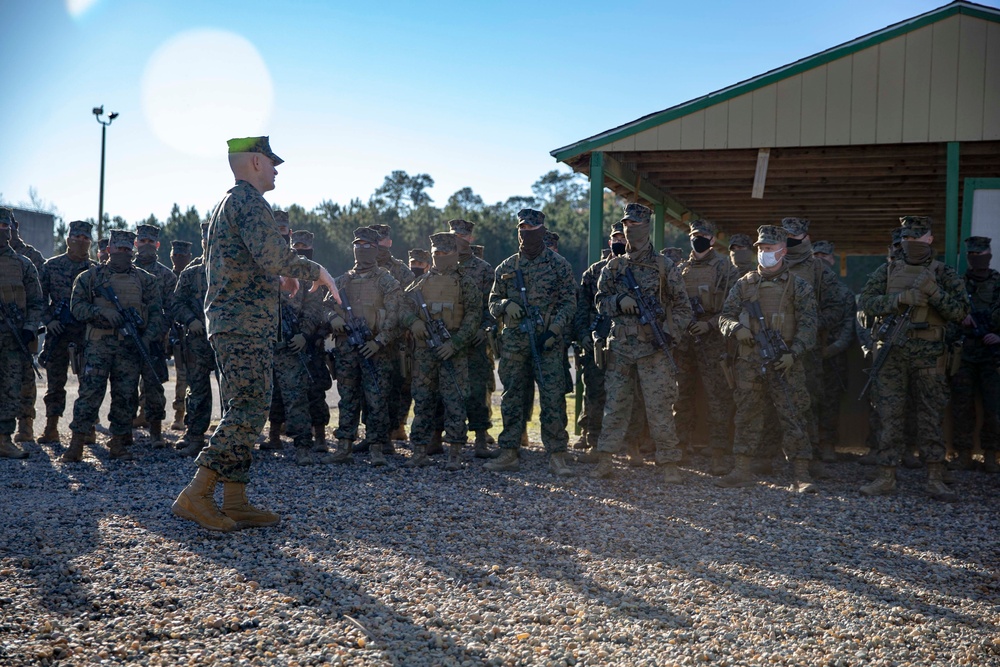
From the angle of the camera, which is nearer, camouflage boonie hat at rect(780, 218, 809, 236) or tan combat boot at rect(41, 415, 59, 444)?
camouflage boonie hat at rect(780, 218, 809, 236)

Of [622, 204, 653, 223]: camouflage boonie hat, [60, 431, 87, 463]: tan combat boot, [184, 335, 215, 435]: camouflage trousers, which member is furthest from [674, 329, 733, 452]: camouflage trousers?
[60, 431, 87, 463]: tan combat boot

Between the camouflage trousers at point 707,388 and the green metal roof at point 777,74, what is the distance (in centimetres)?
264

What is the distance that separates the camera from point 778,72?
8.71 meters

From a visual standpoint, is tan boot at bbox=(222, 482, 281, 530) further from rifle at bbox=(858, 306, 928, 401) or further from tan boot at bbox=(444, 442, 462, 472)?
rifle at bbox=(858, 306, 928, 401)

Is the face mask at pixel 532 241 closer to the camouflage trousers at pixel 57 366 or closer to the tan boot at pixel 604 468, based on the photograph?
the tan boot at pixel 604 468

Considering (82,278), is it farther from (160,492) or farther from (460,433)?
(460,433)

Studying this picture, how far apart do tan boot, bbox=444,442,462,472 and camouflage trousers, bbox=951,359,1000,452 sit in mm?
4820

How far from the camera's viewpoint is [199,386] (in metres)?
8.09

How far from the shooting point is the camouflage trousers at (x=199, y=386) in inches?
315

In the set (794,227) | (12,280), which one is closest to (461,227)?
(794,227)

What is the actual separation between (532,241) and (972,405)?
464 cm

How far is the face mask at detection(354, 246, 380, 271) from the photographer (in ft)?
26.1

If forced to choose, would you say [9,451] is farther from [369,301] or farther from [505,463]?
[505,463]

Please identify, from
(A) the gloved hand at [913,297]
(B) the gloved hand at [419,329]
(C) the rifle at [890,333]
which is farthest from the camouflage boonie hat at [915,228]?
(B) the gloved hand at [419,329]
